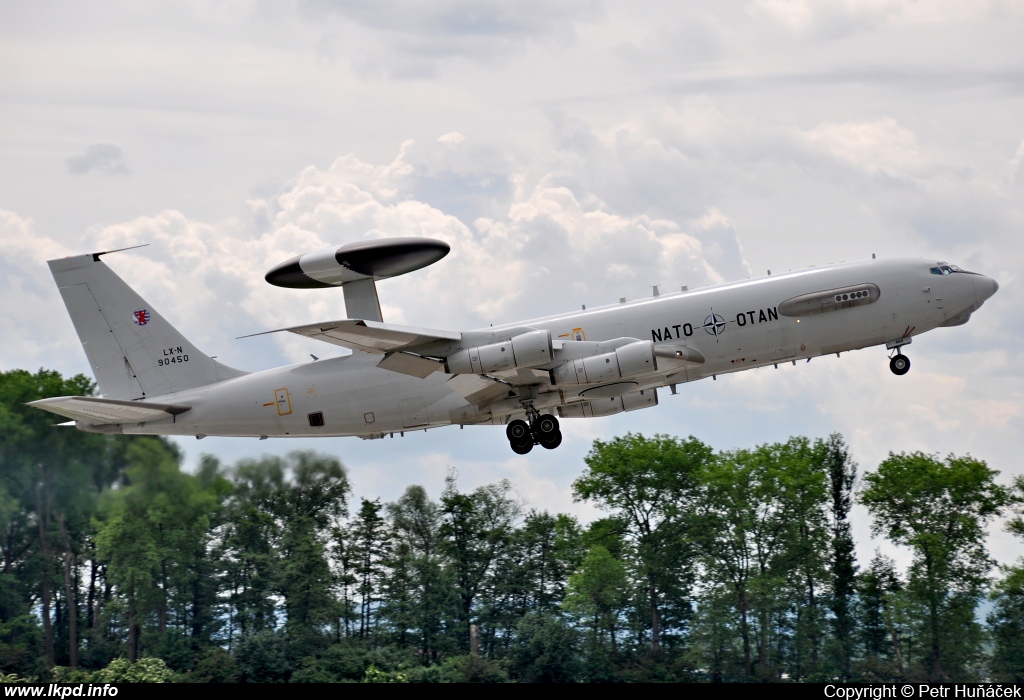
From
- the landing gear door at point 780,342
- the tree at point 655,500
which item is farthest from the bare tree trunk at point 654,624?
the landing gear door at point 780,342

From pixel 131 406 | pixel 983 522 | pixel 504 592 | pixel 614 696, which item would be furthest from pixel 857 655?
pixel 131 406

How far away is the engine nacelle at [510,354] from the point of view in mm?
29078

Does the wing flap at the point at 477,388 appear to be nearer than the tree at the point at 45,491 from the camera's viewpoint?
Yes

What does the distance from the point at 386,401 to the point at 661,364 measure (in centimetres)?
753

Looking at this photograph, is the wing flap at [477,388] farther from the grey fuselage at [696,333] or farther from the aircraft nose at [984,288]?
the aircraft nose at [984,288]

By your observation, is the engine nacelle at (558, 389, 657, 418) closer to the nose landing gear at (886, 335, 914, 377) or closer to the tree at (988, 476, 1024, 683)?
the nose landing gear at (886, 335, 914, 377)

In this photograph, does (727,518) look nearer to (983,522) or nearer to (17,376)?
(983,522)

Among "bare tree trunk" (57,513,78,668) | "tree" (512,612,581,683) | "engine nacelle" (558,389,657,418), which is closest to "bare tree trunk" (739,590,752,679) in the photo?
"tree" (512,612,581,683)

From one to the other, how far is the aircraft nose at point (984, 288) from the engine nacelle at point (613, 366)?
9050mm

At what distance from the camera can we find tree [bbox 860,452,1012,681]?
6344 cm

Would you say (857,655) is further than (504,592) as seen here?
No

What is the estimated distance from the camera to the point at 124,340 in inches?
1367

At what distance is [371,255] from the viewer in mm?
27828

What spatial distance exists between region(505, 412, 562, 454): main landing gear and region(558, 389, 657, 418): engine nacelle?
132 cm
